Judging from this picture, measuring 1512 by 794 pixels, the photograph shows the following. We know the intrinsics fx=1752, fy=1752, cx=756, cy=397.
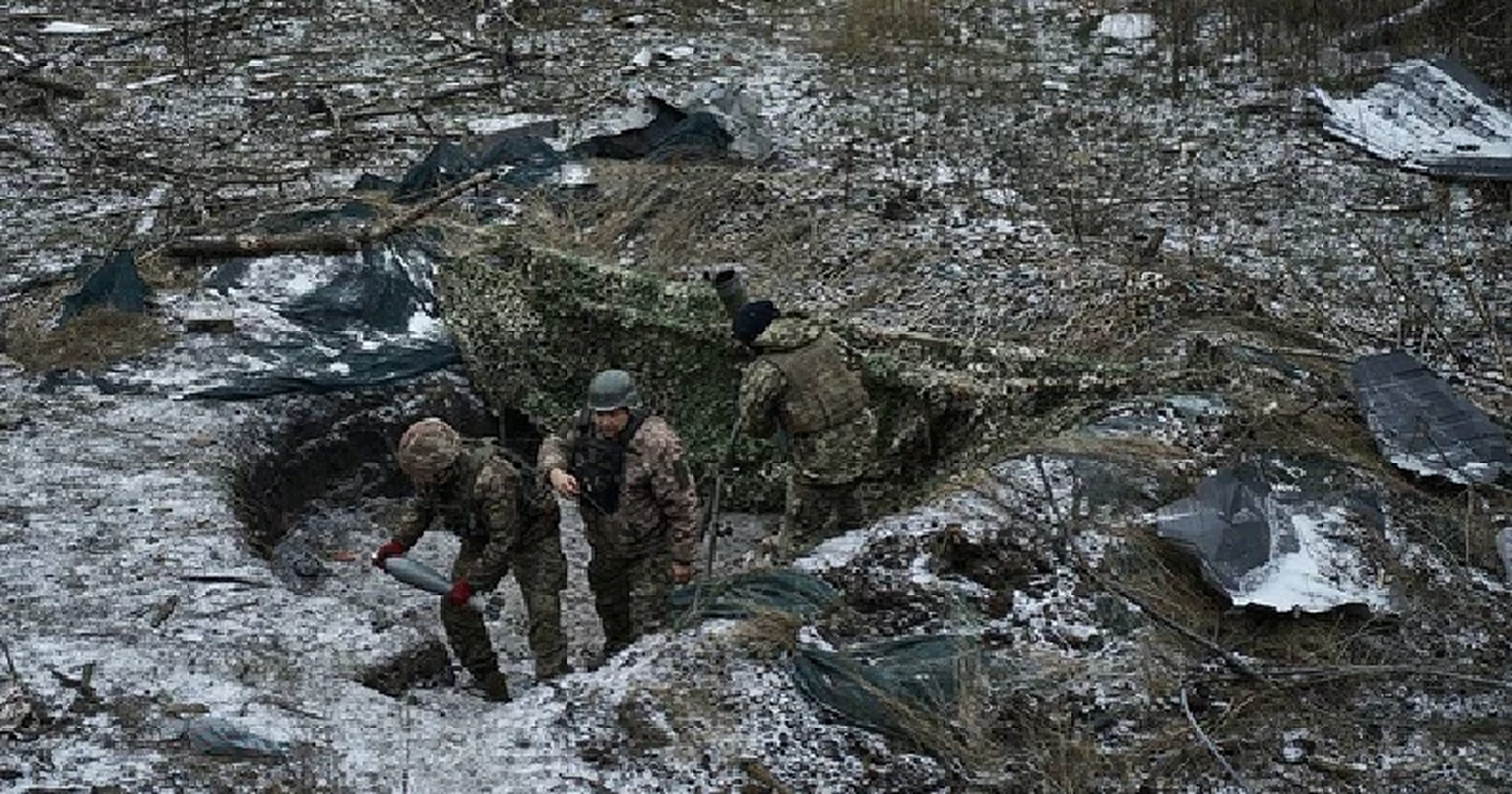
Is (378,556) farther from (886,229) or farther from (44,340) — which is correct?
(886,229)

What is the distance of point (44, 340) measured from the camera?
29.1 feet

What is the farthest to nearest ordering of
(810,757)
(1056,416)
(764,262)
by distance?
(764,262) → (1056,416) → (810,757)

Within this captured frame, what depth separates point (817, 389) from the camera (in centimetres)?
767

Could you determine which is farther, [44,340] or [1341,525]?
[44,340]

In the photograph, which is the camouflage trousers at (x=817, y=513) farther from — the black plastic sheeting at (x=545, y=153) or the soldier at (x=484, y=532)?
the black plastic sheeting at (x=545, y=153)

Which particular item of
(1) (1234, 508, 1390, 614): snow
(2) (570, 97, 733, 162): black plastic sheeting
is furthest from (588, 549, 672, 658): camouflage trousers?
(2) (570, 97, 733, 162): black plastic sheeting

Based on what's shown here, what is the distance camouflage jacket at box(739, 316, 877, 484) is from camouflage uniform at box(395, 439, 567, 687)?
3.62 feet

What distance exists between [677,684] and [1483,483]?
3472mm

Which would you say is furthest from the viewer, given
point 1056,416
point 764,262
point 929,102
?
point 929,102

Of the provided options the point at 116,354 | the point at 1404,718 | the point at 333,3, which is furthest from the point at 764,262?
the point at 333,3

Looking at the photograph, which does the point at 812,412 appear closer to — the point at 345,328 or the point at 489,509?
the point at 489,509

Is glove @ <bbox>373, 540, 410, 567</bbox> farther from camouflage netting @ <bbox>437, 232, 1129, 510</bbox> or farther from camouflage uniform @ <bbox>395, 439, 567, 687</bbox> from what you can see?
camouflage netting @ <bbox>437, 232, 1129, 510</bbox>

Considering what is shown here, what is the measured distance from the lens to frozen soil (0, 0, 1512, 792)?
19.1ft

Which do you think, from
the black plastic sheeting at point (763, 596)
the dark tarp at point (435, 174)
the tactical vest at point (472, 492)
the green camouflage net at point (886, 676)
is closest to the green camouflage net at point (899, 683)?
the green camouflage net at point (886, 676)
